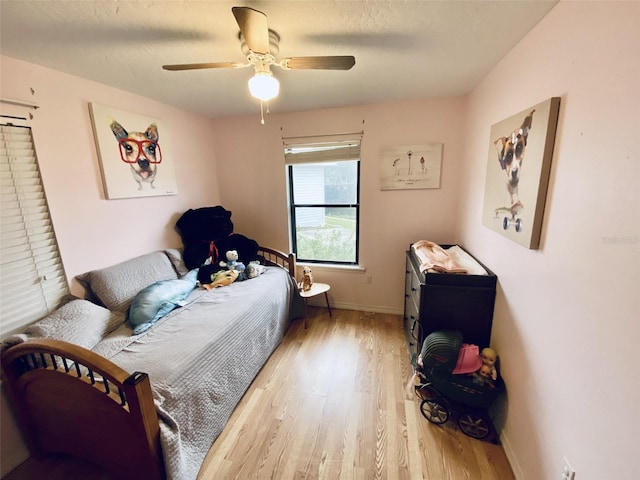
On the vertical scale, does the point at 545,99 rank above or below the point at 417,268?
above

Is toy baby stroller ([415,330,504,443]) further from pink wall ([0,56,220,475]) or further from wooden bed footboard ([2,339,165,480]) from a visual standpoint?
pink wall ([0,56,220,475])

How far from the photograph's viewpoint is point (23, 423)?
146cm

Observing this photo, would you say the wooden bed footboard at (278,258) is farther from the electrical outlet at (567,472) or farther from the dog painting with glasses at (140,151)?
the electrical outlet at (567,472)

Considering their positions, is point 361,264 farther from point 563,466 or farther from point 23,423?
point 23,423

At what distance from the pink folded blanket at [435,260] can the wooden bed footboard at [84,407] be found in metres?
1.75

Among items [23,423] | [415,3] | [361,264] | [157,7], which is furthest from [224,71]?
[23,423]

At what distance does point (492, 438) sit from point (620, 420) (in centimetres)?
101

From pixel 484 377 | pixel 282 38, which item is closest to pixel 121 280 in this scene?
pixel 282 38

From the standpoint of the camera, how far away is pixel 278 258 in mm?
3156

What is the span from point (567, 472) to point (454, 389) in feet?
2.09

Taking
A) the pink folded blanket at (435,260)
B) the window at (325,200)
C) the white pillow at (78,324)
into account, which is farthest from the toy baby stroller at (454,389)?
the white pillow at (78,324)

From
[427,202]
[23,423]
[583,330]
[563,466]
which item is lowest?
[23,423]

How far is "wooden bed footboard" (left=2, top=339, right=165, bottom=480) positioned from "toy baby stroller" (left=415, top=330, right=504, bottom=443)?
5.03ft

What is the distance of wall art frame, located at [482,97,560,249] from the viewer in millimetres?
1179
